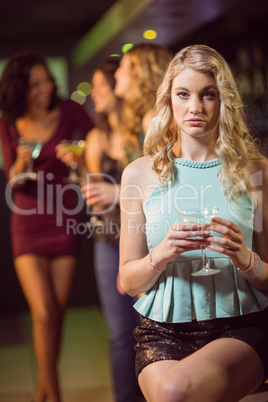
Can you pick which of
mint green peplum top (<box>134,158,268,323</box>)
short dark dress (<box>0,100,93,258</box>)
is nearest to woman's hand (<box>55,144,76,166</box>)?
short dark dress (<box>0,100,93,258</box>)

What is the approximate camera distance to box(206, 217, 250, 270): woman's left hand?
5.37 feet

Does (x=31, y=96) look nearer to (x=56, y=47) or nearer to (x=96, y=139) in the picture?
(x=96, y=139)

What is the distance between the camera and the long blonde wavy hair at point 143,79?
2.68 m

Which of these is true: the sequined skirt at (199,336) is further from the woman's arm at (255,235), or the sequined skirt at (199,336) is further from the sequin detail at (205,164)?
the sequin detail at (205,164)

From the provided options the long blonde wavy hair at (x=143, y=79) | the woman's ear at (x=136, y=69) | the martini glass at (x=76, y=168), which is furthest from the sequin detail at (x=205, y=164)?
the martini glass at (x=76, y=168)

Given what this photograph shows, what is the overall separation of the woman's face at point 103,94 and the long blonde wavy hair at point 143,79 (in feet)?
1.31

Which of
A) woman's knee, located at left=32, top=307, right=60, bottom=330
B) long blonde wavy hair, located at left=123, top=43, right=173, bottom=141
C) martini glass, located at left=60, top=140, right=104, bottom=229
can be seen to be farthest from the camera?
woman's knee, located at left=32, top=307, right=60, bottom=330

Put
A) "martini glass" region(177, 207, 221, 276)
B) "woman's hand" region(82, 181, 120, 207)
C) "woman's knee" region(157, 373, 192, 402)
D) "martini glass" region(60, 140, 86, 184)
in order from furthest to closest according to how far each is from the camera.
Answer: "martini glass" region(60, 140, 86, 184) < "woman's hand" region(82, 181, 120, 207) < "martini glass" region(177, 207, 221, 276) < "woman's knee" region(157, 373, 192, 402)

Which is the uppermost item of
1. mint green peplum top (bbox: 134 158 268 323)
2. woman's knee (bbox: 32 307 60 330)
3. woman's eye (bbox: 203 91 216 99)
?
woman's eye (bbox: 203 91 216 99)

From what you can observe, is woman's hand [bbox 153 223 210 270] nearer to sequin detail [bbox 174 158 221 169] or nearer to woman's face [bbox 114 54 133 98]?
sequin detail [bbox 174 158 221 169]

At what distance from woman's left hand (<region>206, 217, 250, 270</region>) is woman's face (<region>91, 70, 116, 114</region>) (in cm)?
163

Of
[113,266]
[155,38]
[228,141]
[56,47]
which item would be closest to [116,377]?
[113,266]

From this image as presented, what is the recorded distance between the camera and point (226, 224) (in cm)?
165

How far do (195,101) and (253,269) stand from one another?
48 cm
